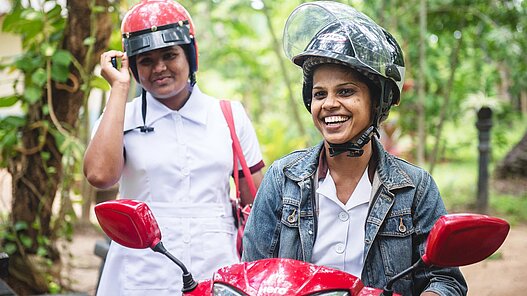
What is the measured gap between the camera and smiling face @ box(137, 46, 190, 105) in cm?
282

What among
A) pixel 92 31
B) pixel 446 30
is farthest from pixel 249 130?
pixel 446 30

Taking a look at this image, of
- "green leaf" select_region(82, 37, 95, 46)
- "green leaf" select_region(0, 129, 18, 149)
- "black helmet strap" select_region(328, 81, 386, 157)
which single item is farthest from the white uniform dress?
"green leaf" select_region(0, 129, 18, 149)

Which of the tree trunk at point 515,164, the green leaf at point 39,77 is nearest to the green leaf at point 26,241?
the green leaf at point 39,77

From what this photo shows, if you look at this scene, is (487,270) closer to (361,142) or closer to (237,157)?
(237,157)

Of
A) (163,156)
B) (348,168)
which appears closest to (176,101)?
(163,156)

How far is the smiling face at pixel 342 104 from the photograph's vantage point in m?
1.99

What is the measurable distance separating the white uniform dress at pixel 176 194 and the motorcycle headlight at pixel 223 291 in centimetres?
104

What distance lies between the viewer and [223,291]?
1.69 metres

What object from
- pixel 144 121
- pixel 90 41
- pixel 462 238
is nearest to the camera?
pixel 462 238

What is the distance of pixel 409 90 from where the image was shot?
10812 millimetres

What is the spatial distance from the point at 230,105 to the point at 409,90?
26.7ft

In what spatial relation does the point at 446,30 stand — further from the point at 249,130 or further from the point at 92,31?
the point at 249,130

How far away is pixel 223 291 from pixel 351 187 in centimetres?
59

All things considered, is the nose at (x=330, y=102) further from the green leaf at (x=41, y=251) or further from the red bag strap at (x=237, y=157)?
the green leaf at (x=41, y=251)
